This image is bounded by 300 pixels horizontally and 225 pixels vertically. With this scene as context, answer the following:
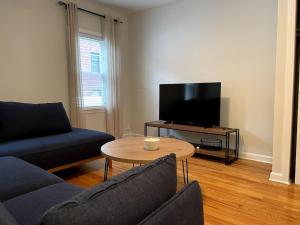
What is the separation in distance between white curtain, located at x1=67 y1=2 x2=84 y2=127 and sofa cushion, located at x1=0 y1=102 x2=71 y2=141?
68cm

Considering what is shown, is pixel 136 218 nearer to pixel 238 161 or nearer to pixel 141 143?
pixel 141 143

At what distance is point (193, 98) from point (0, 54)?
2.84 meters

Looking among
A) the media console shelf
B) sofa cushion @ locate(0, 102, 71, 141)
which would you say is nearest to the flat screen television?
the media console shelf

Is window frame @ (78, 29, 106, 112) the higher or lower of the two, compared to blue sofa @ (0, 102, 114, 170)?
higher

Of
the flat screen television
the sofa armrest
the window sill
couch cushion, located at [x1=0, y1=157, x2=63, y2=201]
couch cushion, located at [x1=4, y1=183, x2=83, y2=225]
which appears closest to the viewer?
the sofa armrest

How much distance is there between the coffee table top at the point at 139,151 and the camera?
1985 mm

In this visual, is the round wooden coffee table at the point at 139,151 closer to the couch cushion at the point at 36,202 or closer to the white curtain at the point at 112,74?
the couch cushion at the point at 36,202

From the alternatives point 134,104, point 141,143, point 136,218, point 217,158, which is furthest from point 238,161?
point 136,218

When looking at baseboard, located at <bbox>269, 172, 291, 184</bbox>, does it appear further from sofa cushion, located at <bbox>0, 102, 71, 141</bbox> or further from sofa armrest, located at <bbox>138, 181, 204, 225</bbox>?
sofa cushion, located at <bbox>0, 102, 71, 141</bbox>

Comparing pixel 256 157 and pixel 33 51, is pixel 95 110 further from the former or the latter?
pixel 256 157

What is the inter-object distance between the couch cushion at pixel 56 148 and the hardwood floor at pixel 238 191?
1.04 feet

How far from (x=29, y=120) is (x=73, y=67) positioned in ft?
4.33

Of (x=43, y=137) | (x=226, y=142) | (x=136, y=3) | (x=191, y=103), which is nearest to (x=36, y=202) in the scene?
(x=43, y=137)

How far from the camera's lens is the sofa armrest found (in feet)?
2.39
